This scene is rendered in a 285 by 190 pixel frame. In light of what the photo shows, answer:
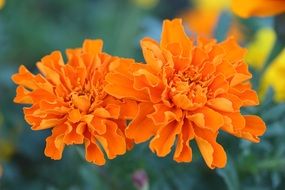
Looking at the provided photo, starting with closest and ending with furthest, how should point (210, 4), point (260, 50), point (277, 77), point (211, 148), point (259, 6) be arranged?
point (211, 148) → point (259, 6) → point (277, 77) → point (260, 50) → point (210, 4)

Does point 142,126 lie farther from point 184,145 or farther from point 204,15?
point 204,15

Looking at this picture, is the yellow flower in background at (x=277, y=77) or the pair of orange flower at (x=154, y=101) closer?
the pair of orange flower at (x=154, y=101)

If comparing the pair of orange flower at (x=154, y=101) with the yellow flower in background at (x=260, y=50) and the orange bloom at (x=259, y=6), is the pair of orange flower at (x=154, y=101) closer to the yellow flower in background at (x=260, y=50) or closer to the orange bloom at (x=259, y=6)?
the orange bloom at (x=259, y=6)

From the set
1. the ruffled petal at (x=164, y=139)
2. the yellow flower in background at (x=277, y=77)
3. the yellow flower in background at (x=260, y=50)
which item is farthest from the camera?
the yellow flower in background at (x=260, y=50)

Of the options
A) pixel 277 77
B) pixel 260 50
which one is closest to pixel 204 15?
pixel 260 50

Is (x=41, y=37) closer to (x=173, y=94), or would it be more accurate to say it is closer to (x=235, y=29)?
(x=235, y=29)

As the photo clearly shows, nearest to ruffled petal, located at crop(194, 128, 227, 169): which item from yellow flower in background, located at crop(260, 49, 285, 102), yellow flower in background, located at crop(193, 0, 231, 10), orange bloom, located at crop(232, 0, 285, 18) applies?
orange bloom, located at crop(232, 0, 285, 18)


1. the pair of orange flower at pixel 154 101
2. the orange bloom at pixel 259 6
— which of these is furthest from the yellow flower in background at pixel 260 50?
the pair of orange flower at pixel 154 101
